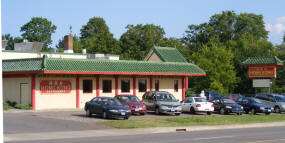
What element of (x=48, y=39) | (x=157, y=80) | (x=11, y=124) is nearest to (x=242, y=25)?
(x=48, y=39)

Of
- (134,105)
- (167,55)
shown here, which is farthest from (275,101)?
(134,105)

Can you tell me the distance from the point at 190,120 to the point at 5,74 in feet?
58.0

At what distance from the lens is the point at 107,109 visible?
28.4m

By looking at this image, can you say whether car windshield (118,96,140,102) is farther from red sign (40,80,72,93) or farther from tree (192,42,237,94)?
tree (192,42,237,94)

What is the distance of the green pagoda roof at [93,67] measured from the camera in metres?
35.5

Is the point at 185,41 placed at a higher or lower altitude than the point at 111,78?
higher

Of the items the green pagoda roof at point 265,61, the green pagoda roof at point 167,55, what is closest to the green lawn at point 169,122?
the green pagoda roof at point 265,61

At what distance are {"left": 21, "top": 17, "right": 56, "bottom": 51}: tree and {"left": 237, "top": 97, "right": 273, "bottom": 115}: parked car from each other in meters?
68.4

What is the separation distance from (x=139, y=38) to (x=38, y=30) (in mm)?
25528

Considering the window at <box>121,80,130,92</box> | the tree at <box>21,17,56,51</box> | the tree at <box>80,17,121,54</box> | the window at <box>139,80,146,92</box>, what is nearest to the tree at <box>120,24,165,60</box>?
the tree at <box>80,17,121,54</box>

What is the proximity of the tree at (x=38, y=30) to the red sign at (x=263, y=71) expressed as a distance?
59089mm

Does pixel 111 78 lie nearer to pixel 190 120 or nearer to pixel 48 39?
pixel 190 120

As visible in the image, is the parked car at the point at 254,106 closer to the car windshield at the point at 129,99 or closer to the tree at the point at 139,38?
the car windshield at the point at 129,99

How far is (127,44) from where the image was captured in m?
91.9
